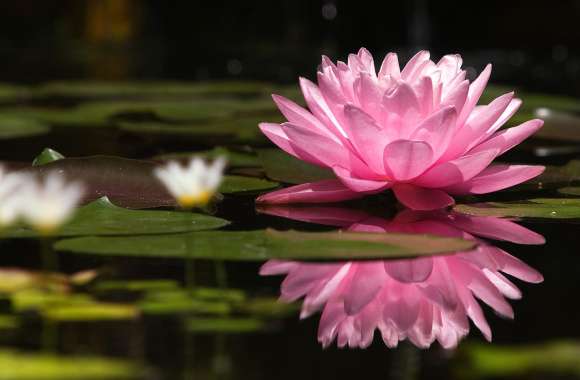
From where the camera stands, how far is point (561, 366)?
2.25 ft

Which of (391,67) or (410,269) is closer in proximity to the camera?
(410,269)

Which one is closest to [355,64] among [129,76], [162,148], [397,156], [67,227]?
[397,156]

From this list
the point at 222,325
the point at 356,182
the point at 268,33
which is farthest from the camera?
the point at 268,33

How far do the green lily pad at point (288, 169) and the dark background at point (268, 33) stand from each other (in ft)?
8.39

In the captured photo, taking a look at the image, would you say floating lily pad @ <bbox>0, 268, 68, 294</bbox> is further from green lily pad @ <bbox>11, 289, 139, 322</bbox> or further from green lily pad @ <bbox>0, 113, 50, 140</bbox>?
green lily pad @ <bbox>0, 113, 50, 140</bbox>

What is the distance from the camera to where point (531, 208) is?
1.29 meters

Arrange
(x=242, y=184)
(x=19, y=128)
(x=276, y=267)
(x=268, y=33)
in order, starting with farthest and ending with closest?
(x=268, y=33) → (x=19, y=128) → (x=242, y=184) → (x=276, y=267)

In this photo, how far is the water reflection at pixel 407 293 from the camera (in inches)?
31.7

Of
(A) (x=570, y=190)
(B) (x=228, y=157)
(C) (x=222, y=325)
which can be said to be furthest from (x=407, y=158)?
(B) (x=228, y=157)

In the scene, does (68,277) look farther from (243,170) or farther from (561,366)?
(243,170)

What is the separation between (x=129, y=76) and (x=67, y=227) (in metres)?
2.72

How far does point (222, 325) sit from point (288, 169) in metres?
0.80

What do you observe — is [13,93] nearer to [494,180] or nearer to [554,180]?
[554,180]

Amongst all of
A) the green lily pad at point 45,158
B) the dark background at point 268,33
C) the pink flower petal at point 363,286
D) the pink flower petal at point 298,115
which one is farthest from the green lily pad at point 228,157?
the dark background at point 268,33
